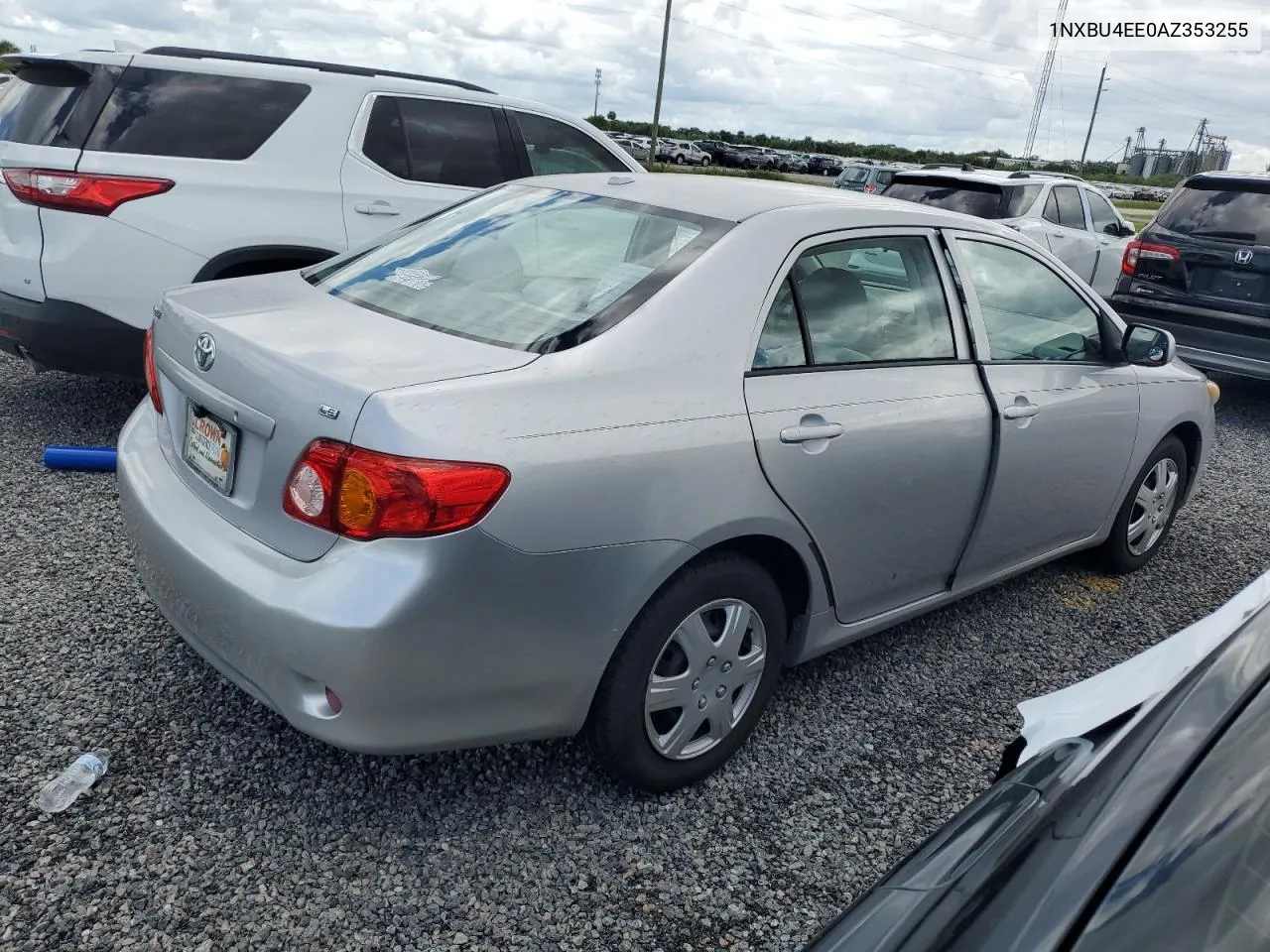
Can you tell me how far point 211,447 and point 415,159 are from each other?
3.47m

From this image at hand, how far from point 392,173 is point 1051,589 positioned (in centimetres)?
384

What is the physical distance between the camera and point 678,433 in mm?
2525

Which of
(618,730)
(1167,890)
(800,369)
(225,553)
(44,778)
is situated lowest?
(44,778)

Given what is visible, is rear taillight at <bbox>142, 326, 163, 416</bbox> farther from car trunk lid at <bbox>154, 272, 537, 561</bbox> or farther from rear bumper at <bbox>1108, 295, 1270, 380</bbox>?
rear bumper at <bbox>1108, 295, 1270, 380</bbox>

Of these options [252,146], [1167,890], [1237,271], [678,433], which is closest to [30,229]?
[252,146]

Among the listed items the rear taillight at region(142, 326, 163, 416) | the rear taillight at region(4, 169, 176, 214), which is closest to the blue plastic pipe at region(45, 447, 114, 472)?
the rear taillight at region(4, 169, 176, 214)

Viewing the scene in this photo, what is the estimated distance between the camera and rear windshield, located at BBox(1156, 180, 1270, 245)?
749cm

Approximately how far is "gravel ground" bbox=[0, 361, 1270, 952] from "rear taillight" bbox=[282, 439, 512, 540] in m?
0.86

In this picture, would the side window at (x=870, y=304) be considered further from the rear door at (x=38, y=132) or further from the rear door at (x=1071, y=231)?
the rear door at (x=1071, y=231)

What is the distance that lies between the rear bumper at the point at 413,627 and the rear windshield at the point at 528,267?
588mm

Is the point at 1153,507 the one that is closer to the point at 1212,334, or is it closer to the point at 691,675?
the point at 691,675

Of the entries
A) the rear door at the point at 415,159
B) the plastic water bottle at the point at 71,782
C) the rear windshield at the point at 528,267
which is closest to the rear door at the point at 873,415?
the rear windshield at the point at 528,267

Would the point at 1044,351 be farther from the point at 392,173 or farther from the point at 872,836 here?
the point at 392,173

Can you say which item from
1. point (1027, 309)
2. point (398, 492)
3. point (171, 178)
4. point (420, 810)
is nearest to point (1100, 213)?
point (1027, 309)
